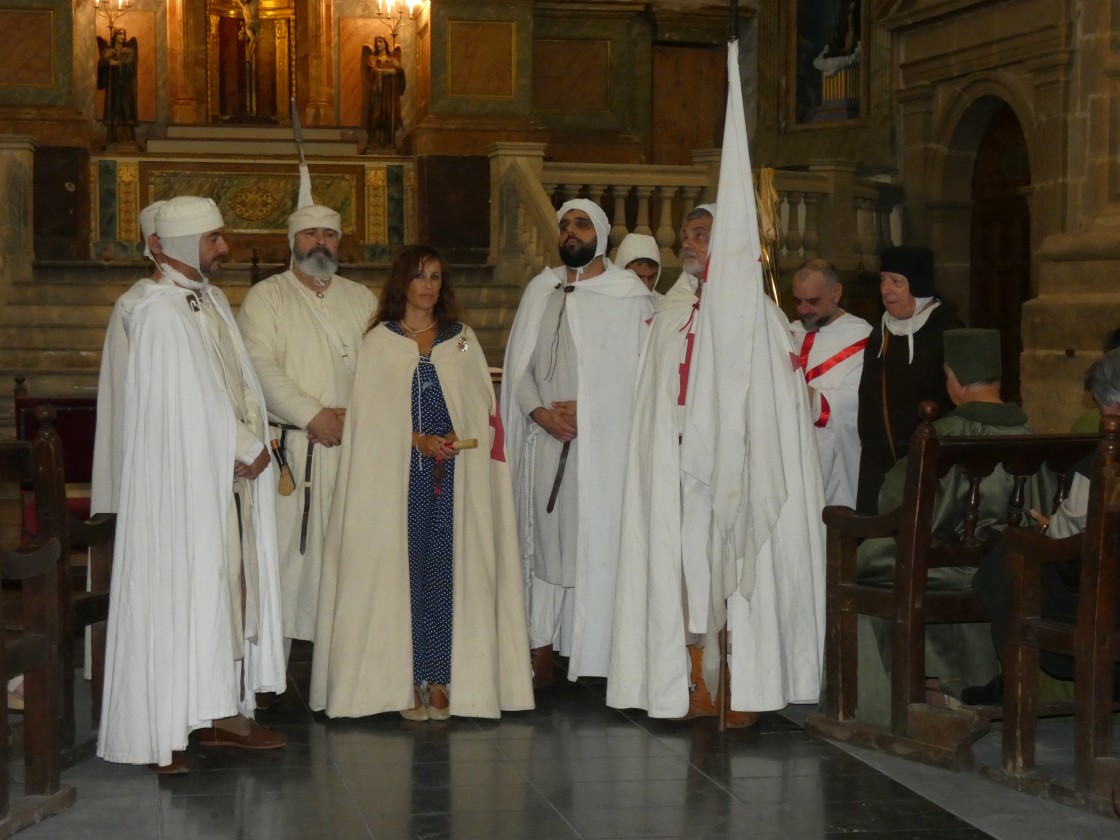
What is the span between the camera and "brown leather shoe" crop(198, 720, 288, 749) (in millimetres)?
5844

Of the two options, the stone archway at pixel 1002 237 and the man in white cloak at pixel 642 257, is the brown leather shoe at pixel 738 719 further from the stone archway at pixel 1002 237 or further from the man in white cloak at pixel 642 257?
the stone archway at pixel 1002 237

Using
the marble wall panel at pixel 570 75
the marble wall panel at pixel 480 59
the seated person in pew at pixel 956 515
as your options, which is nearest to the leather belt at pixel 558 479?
the seated person in pew at pixel 956 515

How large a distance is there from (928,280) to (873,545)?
111 cm

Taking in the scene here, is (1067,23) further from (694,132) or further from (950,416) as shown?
(950,416)

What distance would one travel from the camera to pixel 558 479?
23.3ft

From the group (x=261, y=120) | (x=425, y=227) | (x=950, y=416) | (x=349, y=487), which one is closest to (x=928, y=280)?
(x=950, y=416)

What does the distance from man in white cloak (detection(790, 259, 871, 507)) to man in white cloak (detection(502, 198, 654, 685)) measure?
70cm

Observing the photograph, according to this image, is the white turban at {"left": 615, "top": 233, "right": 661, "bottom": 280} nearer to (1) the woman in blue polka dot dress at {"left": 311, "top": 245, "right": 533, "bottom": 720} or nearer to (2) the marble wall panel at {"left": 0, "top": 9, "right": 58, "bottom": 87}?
(1) the woman in blue polka dot dress at {"left": 311, "top": 245, "right": 533, "bottom": 720}

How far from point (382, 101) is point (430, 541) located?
415 inches

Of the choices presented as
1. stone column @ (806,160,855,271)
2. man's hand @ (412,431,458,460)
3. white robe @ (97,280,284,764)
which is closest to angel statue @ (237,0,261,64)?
stone column @ (806,160,855,271)

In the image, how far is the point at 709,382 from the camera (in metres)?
6.24

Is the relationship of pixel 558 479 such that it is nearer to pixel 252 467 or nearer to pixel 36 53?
pixel 252 467

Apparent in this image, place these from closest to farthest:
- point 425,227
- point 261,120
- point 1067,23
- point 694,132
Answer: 1. point 1067,23
2. point 425,227
3. point 261,120
4. point 694,132

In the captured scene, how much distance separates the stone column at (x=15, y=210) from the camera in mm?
13578
